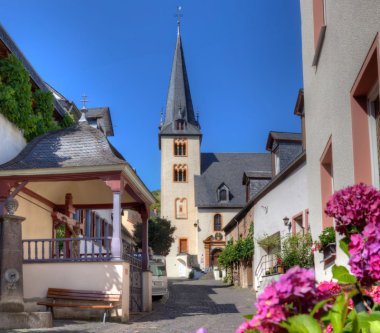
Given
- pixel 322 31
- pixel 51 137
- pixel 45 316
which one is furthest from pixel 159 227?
pixel 322 31

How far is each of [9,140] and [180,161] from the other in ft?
172

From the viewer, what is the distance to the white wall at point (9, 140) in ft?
52.7

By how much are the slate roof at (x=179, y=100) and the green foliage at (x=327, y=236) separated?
62166mm

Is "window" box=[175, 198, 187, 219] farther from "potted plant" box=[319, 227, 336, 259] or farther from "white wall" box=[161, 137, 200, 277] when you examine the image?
"potted plant" box=[319, 227, 336, 259]

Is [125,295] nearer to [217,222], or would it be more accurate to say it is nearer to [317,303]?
[317,303]

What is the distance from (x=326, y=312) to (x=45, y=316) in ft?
32.2

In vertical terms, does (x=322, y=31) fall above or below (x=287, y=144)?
below

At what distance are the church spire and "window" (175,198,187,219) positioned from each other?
25.7 feet

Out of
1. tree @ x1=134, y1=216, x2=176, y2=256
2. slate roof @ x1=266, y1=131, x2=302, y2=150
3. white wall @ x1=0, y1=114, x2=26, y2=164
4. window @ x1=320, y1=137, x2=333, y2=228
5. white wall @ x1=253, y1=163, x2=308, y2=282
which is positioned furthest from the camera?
tree @ x1=134, y1=216, x2=176, y2=256

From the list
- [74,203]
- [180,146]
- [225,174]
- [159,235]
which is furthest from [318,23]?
[180,146]

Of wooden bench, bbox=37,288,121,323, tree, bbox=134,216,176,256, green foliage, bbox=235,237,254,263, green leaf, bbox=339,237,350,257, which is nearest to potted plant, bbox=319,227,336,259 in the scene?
green leaf, bbox=339,237,350,257

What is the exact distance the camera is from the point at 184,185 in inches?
2670

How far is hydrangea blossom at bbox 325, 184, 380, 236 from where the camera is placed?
2.71 m

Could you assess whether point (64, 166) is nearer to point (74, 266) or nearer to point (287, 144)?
point (74, 266)
